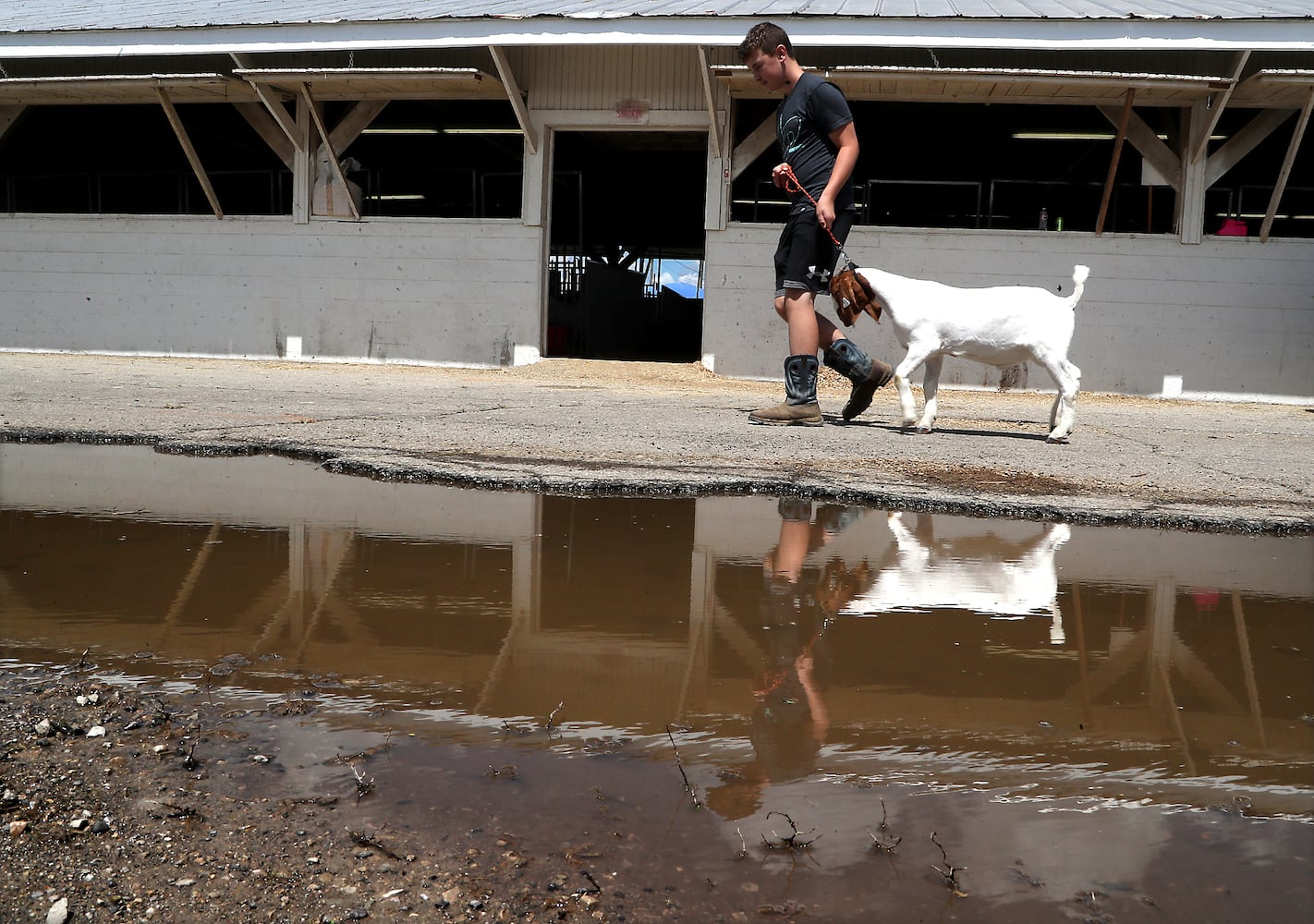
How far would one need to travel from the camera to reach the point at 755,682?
200cm

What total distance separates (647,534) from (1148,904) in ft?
6.94

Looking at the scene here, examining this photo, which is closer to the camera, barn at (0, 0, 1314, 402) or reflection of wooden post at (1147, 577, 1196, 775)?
reflection of wooden post at (1147, 577, 1196, 775)

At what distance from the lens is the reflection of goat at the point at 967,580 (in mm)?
2562

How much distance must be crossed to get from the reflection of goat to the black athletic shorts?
9.17 ft

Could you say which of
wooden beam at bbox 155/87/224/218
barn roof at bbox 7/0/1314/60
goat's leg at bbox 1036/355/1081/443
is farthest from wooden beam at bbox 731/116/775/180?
goat's leg at bbox 1036/355/1081/443

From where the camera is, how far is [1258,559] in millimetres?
3170

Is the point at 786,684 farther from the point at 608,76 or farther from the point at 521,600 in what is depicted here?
the point at 608,76

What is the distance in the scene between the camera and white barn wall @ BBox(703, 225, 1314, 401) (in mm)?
11969

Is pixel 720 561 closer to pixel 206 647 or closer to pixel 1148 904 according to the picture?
pixel 206 647

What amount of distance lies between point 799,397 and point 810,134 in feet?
4.72

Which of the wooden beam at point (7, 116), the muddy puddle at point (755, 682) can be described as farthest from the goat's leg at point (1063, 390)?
the wooden beam at point (7, 116)

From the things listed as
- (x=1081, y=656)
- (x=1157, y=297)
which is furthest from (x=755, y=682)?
(x=1157, y=297)

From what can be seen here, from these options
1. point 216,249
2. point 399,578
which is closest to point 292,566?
point 399,578

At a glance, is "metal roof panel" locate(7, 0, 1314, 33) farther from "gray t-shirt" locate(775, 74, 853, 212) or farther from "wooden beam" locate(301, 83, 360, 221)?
"gray t-shirt" locate(775, 74, 853, 212)
